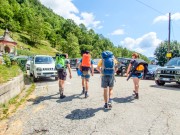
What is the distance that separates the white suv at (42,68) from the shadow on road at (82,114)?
10154mm

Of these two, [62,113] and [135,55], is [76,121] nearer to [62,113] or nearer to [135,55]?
[62,113]

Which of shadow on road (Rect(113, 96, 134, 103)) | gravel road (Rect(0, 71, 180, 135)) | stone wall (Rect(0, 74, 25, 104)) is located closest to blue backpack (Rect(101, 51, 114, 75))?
gravel road (Rect(0, 71, 180, 135))

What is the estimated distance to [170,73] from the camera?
571 inches

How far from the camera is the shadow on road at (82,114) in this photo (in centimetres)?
678

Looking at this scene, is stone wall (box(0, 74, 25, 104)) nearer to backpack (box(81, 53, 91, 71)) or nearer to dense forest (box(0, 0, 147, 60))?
backpack (box(81, 53, 91, 71))

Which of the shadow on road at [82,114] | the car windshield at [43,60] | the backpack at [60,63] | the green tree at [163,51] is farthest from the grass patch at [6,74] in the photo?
the green tree at [163,51]

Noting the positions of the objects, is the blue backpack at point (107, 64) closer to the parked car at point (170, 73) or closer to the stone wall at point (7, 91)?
the stone wall at point (7, 91)

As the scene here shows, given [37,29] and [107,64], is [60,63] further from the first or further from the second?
[37,29]

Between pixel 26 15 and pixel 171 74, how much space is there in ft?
350

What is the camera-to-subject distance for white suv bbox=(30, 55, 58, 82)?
17.3 m

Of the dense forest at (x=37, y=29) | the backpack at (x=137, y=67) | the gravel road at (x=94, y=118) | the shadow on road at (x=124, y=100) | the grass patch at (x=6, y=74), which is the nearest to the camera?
the gravel road at (x=94, y=118)

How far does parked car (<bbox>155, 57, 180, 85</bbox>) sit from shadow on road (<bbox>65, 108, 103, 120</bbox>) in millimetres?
7988

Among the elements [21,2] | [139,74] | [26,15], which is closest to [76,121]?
[139,74]

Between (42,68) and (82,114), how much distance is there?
10787mm
